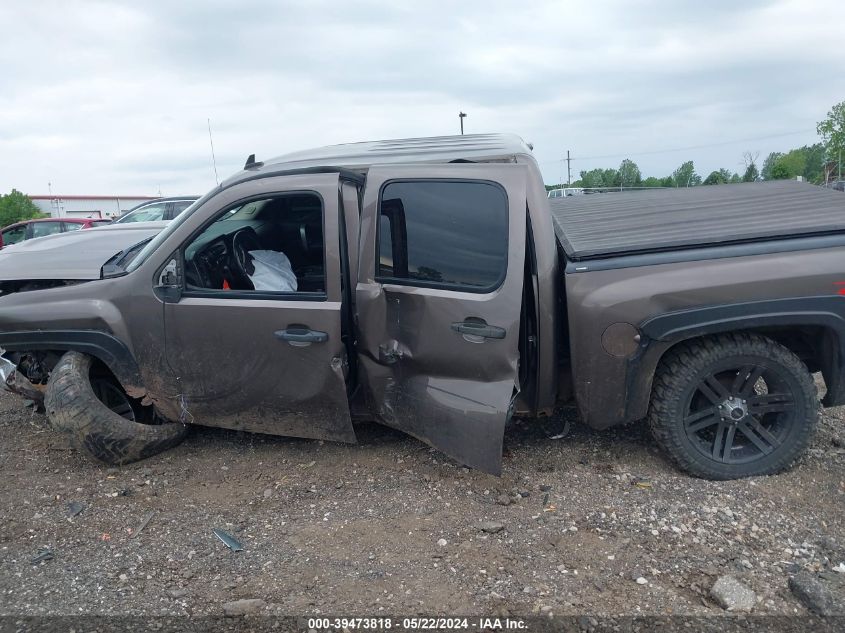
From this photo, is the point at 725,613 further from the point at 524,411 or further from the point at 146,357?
the point at 146,357

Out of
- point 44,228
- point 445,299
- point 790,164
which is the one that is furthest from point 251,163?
point 790,164

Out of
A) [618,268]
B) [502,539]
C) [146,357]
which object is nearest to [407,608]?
[502,539]

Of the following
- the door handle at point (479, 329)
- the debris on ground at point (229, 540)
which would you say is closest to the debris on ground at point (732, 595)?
the door handle at point (479, 329)

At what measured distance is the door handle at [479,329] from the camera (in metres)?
3.23

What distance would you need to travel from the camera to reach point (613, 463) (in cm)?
377

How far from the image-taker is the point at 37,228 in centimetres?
1571

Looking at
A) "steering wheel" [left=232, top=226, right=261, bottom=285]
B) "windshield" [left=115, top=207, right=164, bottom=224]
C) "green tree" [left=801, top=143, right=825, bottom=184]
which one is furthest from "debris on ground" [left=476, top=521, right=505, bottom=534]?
"green tree" [left=801, top=143, right=825, bottom=184]

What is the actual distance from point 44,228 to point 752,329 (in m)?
17.0

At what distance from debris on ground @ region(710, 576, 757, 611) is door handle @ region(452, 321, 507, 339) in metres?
1.46

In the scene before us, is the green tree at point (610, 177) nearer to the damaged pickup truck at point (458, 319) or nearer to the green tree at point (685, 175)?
the green tree at point (685, 175)

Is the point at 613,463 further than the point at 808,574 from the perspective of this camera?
Yes

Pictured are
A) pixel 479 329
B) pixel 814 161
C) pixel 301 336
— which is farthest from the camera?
pixel 814 161

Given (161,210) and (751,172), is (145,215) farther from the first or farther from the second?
(751,172)

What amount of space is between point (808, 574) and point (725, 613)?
467 millimetres
